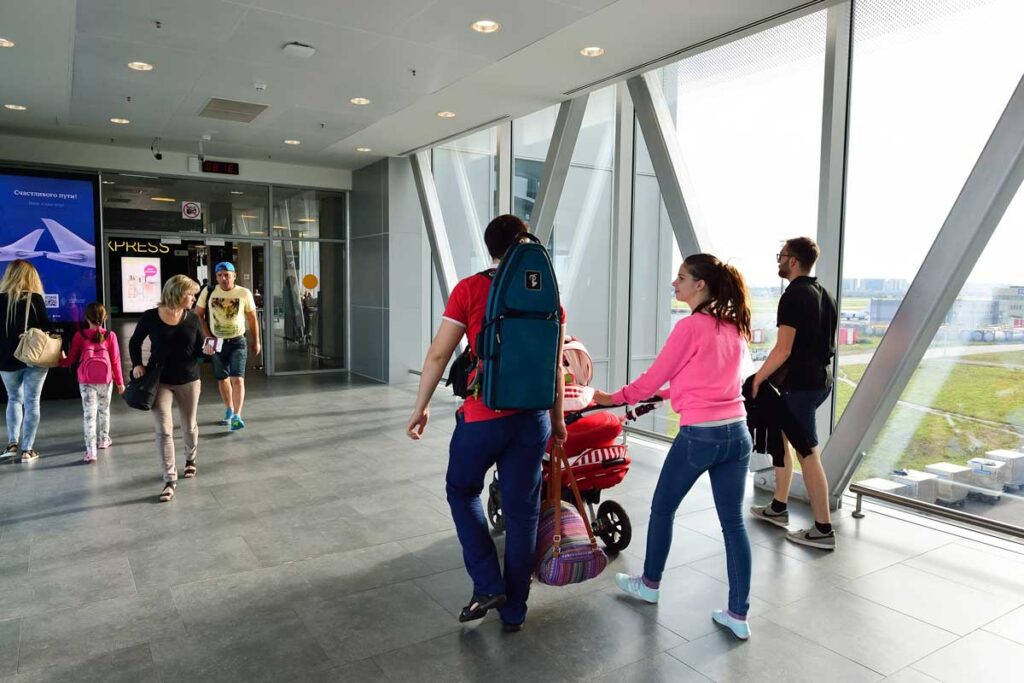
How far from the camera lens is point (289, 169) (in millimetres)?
11750

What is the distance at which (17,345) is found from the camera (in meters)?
5.85

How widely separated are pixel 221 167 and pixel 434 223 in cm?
353

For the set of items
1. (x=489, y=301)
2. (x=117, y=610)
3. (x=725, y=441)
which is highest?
(x=489, y=301)

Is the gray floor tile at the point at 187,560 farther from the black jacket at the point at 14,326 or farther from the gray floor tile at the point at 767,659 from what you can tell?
the black jacket at the point at 14,326

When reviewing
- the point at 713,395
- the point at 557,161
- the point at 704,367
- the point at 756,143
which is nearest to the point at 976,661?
the point at 713,395

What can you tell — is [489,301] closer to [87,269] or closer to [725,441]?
[725,441]

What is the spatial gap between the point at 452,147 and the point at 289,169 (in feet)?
9.86

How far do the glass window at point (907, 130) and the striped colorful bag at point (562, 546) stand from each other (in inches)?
104

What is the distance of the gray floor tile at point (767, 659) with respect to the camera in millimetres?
2828

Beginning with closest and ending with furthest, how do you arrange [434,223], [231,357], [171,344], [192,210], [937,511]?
1. [937,511]
2. [171,344]
3. [231,357]
4. [434,223]
5. [192,210]

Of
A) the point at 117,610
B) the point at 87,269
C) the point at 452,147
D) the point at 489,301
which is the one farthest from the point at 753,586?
the point at 87,269

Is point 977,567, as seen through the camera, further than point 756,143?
No

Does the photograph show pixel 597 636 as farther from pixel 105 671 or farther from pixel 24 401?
pixel 24 401

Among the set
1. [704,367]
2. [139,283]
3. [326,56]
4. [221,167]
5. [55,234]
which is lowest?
[704,367]
